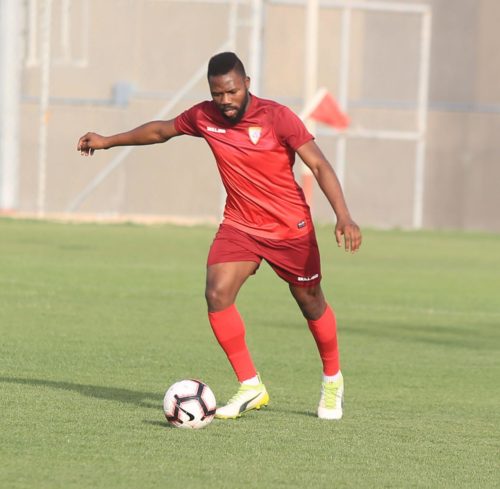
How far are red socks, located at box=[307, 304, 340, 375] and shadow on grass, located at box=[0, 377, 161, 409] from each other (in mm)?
944

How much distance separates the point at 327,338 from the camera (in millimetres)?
8516

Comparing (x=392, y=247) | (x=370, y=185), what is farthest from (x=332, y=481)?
(x=370, y=185)

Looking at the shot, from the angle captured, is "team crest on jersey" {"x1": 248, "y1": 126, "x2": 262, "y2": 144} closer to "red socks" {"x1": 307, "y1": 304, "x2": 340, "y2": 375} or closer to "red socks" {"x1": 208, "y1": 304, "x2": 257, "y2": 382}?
"red socks" {"x1": 208, "y1": 304, "x2": 257, "y2": 382}

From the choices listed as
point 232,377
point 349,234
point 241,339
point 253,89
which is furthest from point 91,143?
point 253,89

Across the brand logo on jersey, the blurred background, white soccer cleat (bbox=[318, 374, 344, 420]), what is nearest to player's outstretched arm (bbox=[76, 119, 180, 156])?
the brand logo on jersey

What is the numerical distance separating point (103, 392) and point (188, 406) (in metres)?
1.37

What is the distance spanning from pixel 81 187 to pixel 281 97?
4.68m

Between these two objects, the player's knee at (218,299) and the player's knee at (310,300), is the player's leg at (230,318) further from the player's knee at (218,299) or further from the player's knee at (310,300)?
the player's knee at (310,300)

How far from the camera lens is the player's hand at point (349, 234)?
7695 mm

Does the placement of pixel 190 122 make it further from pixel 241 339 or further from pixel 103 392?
pixel 103 392

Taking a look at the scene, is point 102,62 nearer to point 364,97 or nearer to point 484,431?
point 364,97

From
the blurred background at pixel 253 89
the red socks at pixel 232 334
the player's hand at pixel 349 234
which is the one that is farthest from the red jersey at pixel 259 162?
the blurred background at pixel 253 89

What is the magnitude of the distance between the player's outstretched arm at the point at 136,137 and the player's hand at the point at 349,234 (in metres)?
1.33

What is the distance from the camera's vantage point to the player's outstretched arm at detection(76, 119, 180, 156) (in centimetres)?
865
